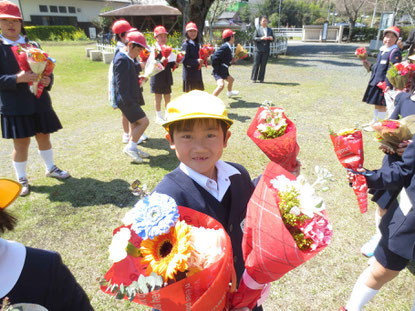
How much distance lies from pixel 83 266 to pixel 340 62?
710 inches

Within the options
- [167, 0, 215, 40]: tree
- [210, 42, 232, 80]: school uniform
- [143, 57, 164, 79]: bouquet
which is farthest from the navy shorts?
[167, 0, 215, 40]: tree

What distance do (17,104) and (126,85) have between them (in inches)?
60.3

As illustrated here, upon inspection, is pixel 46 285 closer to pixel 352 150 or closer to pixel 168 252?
pixel 168 252

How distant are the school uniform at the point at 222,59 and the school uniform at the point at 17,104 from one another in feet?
16.8

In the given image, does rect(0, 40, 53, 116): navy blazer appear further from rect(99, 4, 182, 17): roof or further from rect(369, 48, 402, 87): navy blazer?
rect(99, 4, 182, 17): roof

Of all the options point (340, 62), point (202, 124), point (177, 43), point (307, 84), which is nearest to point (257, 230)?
point (202, 124)

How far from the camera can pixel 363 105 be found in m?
8.37

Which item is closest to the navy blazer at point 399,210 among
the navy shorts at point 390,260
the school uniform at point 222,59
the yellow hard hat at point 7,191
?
the navy shorts at point 390,260

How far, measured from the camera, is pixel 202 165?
150 cm

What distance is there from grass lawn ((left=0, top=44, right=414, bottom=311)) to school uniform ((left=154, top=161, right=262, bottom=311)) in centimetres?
136

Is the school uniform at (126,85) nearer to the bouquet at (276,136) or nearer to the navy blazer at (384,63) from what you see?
the bouquet at (276,136)

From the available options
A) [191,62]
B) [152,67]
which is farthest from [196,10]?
[152,67]

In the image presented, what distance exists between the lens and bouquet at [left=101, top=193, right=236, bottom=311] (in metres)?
0.94

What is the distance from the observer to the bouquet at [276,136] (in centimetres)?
172
